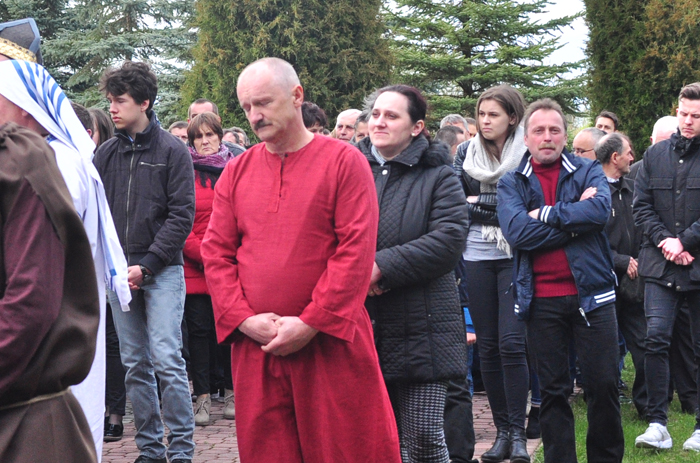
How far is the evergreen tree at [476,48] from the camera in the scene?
3350cm

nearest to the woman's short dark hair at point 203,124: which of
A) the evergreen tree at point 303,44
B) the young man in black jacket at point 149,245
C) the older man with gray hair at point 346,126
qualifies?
the older man with gray hair at point 346,126

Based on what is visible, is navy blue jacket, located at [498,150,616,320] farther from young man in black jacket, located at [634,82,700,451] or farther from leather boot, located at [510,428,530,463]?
young man in black jacket, located at [634,82,700,451]

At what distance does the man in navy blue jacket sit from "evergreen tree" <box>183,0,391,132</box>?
642 inches

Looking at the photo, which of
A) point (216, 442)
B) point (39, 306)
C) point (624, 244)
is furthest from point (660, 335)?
point (39, 306)

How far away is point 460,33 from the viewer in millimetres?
34250

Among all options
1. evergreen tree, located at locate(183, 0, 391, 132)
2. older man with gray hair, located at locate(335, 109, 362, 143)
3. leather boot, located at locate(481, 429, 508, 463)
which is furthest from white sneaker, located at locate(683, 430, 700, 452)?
evergreen tree, located at locate(183, 0, 391, 132)

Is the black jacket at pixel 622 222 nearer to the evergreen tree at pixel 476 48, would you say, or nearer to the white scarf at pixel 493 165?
the white scarf at pixel 493 165

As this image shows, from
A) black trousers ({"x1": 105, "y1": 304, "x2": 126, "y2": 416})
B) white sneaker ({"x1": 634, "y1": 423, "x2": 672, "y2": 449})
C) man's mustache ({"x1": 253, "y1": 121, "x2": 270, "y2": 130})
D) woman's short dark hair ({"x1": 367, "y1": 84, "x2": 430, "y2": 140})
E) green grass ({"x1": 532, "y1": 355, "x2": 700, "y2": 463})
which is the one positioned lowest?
green grass ({"x1": 532, "y1": 355, "x2": 700, "y2": 463})

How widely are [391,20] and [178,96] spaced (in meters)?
10.8

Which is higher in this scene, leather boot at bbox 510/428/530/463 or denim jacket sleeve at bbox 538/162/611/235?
denim jacket sleeve at bbox 538/162/611/235

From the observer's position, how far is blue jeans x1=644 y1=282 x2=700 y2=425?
273 inches

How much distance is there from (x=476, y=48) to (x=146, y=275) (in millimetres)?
30381

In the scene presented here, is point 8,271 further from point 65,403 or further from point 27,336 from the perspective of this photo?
point 65,403

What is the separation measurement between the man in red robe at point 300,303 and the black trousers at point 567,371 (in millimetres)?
1775
